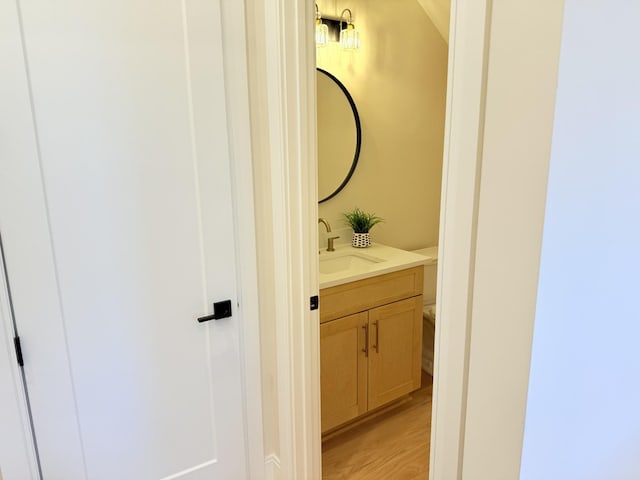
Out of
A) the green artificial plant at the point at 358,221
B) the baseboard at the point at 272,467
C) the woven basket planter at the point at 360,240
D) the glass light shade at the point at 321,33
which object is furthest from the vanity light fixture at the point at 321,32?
the baseboard at the point at 272,467

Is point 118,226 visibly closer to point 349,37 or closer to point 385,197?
point 349,37

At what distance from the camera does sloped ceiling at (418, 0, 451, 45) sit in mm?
2572

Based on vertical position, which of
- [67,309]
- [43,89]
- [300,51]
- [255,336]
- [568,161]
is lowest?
[255,336]

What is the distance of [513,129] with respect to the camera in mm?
692

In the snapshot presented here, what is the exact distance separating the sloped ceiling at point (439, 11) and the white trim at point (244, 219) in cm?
165

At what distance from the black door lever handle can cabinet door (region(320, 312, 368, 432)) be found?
1.87 feet

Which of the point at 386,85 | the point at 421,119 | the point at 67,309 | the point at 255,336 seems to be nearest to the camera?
the point at 67,309

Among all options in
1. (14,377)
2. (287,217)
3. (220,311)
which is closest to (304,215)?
(287,217)

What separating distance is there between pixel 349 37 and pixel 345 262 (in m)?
1.23

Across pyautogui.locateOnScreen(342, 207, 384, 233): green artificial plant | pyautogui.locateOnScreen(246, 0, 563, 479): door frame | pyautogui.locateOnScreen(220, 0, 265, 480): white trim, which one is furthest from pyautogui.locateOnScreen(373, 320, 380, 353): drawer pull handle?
pyautogui.locateOnScreen(246, 0, 563, 479): door frame

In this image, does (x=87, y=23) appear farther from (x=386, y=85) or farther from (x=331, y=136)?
(x=386, y=85)

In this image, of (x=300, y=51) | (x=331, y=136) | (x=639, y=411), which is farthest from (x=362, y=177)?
(x=639, y=411)

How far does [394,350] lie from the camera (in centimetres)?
233

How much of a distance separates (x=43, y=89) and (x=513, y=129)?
4.04 feet
